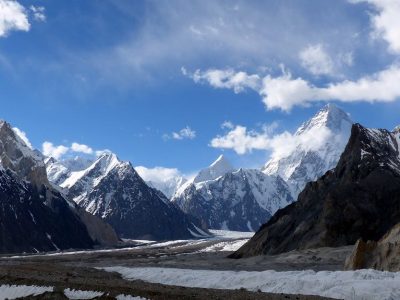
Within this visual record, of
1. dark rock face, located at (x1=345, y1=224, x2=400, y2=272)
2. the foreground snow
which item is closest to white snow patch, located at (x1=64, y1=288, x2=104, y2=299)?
the foreground snow

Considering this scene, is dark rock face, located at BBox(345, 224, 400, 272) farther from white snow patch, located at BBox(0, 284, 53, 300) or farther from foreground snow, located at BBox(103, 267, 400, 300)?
white snow patch, located at BBox(0, 284, 53, 300)

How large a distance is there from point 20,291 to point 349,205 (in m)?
69.6

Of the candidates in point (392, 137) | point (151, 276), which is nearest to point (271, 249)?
point (392, 137)

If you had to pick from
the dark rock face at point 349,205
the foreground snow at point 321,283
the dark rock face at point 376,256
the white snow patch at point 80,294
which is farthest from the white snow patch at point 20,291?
the dark rock face at point 349,205

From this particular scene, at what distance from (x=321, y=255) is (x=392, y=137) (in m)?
59.3

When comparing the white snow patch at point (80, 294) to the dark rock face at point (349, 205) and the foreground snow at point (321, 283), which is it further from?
the dark rock face at point (349, 205)

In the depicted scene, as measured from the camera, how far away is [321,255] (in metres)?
73.9

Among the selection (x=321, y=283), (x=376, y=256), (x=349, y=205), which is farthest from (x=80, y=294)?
(x=349, y=205)

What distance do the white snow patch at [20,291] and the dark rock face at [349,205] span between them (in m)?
60.1

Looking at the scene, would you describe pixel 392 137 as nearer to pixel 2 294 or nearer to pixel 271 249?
pixel 271 249

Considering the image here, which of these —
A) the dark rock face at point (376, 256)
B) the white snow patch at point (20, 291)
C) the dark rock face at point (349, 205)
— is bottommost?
the white snow patch at point (20, 291)

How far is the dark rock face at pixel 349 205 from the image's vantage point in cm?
9231

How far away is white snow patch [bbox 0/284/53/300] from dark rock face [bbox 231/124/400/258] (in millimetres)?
60116

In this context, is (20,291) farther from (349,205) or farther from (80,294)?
(349,205)
